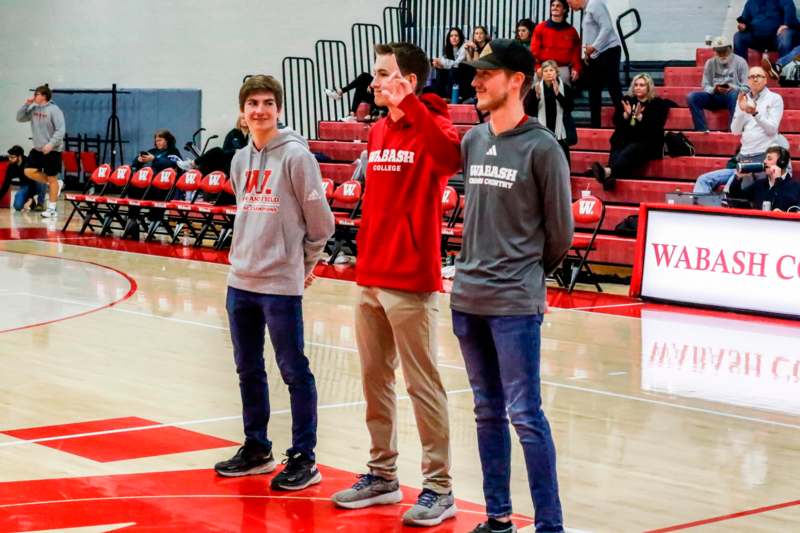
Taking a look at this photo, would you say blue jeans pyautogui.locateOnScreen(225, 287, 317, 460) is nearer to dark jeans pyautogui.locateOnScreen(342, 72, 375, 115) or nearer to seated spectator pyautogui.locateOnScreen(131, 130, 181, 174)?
seated spectator pyautogui.locateOnScreen(131, 130, 181, 174)

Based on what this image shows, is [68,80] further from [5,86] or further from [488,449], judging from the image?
[488,449]

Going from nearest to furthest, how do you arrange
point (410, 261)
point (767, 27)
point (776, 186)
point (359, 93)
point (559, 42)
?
point (410, 261)
point (776, 186)
point (767, 27)
point (559, 42)
point (359, 93)

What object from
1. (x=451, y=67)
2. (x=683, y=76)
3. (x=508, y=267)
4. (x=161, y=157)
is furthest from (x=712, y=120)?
(x=508, y=267)

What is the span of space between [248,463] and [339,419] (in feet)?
4.28

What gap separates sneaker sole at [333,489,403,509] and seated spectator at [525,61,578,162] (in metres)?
10.7

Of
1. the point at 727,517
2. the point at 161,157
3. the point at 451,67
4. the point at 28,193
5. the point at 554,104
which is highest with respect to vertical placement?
the point at 451,67

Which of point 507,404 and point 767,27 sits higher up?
point 767,27

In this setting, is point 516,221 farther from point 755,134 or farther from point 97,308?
point 755,134

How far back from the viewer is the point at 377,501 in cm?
485

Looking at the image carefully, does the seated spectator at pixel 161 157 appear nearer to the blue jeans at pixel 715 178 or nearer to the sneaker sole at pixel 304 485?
the blue jeans at pixel 715 178

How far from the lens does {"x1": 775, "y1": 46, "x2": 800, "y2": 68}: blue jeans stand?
15188 mm

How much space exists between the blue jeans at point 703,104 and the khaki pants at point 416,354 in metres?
11.3

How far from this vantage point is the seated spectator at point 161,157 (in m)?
18.1

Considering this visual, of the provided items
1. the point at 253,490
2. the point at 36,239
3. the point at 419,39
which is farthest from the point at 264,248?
the point at 419,39
